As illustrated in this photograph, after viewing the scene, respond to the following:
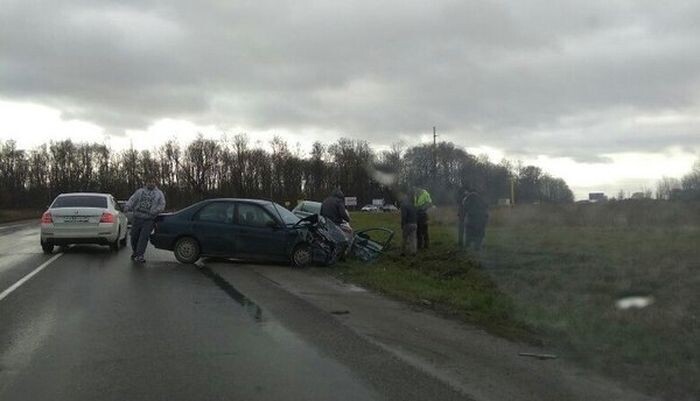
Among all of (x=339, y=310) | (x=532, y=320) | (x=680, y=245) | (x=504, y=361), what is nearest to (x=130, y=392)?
(x=504, y=361)

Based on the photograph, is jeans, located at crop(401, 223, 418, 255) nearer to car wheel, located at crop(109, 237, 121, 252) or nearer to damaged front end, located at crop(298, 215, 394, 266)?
damaged front end, located at crop(298, 215, 394, 266)

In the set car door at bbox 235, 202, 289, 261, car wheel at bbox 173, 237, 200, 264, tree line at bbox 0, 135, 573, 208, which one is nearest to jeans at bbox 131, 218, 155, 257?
car wheel at bbox 173, 237, 200, 264

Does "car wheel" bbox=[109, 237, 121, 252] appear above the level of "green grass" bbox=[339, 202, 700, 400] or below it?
above

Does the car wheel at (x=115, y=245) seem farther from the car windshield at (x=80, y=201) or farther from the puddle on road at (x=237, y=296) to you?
the puddle on road at (x=237, y=296)

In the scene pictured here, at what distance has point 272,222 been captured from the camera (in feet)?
48.0

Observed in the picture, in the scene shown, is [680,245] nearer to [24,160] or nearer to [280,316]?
[280,316]

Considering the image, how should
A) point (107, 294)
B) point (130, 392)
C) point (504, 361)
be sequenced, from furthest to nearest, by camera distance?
point (107, 294)
point (504, 361)
point (130, 392)

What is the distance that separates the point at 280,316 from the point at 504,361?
3.14m

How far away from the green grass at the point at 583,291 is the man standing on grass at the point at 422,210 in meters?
0.69

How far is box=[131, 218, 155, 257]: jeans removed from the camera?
1469cm

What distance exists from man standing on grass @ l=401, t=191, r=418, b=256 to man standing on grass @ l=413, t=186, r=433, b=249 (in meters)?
0.14

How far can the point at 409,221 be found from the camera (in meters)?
16.0

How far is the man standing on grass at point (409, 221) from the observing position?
1590 centimetres

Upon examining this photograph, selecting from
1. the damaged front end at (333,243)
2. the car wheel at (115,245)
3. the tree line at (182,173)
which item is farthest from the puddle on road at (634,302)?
the tree line at (182,173)
